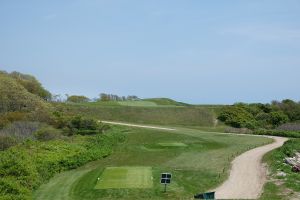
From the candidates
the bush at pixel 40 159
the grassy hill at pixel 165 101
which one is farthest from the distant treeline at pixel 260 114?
the bush at pixel 40 159

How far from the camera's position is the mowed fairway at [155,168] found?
31.8 metres

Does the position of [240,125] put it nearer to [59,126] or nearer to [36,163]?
[59,126]

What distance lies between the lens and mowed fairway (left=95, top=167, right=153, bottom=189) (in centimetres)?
3278

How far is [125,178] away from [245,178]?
8.87m

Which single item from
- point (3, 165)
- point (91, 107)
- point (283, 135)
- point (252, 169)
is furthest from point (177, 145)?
point (91, 107)

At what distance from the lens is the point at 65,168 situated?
1551 inches

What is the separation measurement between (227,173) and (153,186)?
7.43 meters

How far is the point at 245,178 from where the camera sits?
119 ft

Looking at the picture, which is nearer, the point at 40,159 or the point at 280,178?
the point at 280,178

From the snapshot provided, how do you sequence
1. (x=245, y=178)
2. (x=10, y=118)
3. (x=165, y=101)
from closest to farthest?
(x=245, y=178)
(x=10, y=118)
(x=165, y=101)

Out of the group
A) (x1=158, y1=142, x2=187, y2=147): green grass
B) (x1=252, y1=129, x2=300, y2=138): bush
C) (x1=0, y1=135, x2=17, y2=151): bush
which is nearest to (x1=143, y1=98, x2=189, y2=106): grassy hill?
(x1=252, y1=129, x2=300, y2=138): bush

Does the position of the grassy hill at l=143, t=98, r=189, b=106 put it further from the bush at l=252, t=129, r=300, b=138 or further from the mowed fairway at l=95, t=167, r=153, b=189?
the mowed fairway at l=95, t=167, r=153, b=189

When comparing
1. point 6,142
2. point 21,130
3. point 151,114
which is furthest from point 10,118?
point 151,114

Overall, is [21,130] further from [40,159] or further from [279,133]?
[279,133]
